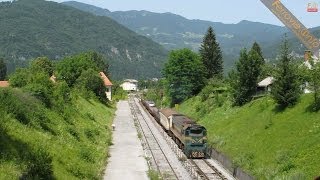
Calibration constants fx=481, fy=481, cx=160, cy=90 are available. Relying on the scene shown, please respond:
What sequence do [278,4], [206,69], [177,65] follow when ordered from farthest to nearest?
[206,69] → [177,65] → [278,4]

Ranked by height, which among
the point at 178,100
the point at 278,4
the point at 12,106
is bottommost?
the point at 178,100

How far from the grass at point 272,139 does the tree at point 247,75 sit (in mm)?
3522

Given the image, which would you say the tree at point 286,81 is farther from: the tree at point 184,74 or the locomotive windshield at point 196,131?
the tree at point 184,74

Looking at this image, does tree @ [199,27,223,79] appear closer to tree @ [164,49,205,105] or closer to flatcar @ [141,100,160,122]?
tree @ [164,49,205,105]

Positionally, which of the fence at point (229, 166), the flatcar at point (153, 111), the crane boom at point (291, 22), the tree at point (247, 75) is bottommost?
the flatcar at point (153, 111)

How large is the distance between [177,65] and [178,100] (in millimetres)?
7984

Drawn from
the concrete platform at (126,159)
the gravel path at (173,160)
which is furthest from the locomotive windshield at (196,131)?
the concrete platform at (126,159)

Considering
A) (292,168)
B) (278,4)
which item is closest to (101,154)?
(292,168)

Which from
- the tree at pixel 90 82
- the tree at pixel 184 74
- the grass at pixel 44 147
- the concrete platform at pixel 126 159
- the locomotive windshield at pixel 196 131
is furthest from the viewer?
the tree at pixel 90 82

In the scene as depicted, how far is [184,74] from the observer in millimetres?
95375

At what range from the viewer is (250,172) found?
33.4 meters

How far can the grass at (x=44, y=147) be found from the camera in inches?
921

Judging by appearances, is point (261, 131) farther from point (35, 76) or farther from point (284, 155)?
point (35, 76)

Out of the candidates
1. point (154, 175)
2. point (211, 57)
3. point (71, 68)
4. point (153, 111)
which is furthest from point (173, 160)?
point (211, 57)
